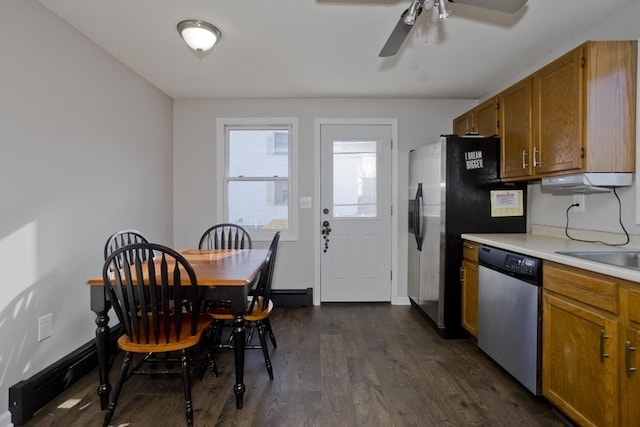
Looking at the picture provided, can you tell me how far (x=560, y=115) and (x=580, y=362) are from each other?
1507mm

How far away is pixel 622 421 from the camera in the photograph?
1.45 meters

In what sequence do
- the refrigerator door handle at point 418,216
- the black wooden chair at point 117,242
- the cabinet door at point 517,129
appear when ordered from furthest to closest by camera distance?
the refrigerator door handle at point 418,216 < the cabinet door at point 517,129 < the black wooden chair at point 117,242

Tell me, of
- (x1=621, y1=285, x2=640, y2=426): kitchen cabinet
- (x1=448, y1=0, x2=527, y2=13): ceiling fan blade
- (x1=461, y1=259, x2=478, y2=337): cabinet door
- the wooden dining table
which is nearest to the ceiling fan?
(x1=448, y1=0, x2=527, y2=13): ceiling fan blade

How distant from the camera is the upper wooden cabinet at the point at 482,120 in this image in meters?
2.94

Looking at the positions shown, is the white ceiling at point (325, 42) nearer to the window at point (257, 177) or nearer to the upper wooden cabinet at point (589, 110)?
the upper wooden cabinet at point (589, 110)

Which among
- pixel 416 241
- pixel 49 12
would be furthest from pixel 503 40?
pixel 49 12

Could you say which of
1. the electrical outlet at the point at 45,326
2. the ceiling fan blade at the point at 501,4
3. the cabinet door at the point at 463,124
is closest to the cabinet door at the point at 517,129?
the cabinet door at the point at 463,124

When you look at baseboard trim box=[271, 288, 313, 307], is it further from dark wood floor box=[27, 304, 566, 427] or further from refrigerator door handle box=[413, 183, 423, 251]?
refrigerator door handle box=[413, 183, 423, 251]

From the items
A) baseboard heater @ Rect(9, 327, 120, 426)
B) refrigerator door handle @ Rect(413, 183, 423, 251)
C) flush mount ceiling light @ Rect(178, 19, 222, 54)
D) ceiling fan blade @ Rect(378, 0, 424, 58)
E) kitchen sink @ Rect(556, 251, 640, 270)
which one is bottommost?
baseboard heater @ Rect(9, 327, 120, 426)

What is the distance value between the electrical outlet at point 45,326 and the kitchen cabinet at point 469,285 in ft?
9.78

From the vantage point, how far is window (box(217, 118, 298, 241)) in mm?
3900

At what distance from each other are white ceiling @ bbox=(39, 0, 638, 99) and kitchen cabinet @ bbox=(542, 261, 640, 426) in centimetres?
169

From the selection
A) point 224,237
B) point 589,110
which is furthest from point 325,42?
point 224,237

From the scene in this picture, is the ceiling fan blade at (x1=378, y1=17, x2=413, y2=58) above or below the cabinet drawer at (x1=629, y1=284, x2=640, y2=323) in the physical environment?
above
